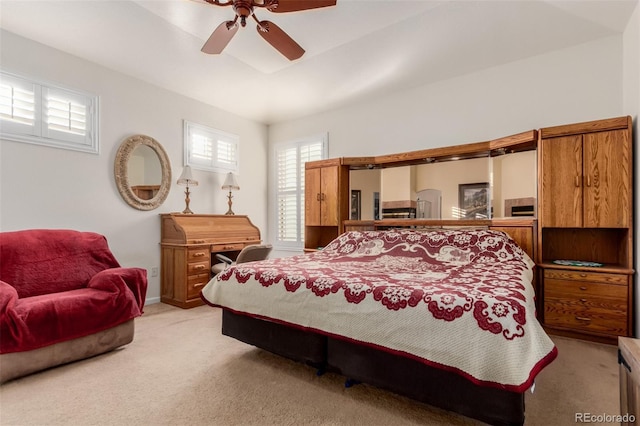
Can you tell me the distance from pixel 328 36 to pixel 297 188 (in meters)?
2.72

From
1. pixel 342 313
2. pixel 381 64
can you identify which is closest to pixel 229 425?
pixel 342 313

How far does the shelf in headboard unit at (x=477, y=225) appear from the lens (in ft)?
10.3

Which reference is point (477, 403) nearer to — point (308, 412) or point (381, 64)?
point (308, 412)

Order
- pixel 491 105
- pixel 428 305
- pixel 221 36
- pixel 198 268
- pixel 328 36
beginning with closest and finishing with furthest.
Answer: pixel 428 305, pixel 221 36, pixel 328 36, pixel 491 105, pixel 198 268

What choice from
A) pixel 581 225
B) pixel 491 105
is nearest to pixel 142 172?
pixel 491 105

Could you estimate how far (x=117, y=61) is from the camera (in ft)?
11.9

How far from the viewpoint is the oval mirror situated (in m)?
3.86

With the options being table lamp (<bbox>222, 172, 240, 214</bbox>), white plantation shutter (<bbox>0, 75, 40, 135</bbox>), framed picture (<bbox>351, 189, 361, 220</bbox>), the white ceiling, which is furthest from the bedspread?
white plantation shutter (<bbox>0, 75, 40, 135</bbox>)

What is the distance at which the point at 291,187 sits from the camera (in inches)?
222

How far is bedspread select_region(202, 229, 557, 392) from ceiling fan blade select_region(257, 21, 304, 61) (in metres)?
1.81

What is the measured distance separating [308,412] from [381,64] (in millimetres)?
3604

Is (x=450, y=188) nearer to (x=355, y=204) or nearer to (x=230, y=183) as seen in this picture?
(x=355, y=204)

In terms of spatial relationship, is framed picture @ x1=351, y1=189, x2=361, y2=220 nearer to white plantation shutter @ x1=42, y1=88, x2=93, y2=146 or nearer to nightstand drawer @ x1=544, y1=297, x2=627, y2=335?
nightstand drawer @ x1=544, y1=297, x2=627, y2=335

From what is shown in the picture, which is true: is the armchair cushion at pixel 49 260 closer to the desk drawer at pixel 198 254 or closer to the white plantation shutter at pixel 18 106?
the desk drawer at pixel 198 254
